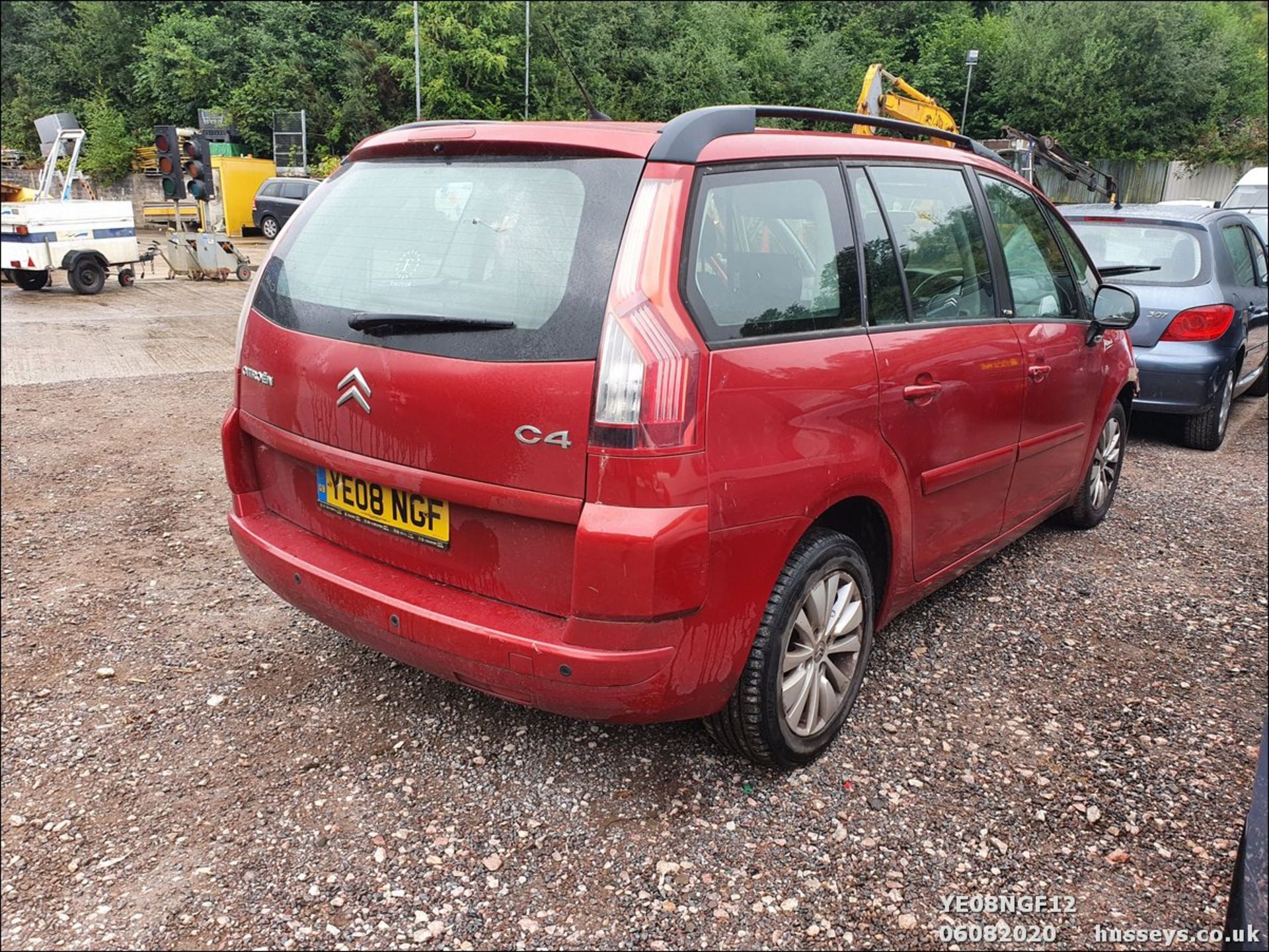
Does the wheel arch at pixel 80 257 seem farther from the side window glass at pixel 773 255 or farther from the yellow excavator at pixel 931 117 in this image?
the side window glass at pixel 773 255

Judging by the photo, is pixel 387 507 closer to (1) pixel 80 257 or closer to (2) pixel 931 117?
(2) pixel 931 117

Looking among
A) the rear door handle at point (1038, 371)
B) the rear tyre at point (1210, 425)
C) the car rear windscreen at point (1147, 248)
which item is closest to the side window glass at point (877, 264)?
the rear door handle at point (1038, 371)

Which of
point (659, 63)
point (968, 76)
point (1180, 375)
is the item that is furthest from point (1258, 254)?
point (968, 76)

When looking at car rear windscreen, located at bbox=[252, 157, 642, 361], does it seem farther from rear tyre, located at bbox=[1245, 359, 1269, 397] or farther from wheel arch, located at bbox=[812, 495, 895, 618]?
rear tyre, located at bbox=[1245, 359, 1269, 397]

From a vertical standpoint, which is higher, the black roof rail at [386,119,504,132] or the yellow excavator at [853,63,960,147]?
the yellow excavator at [853,63,960,147]

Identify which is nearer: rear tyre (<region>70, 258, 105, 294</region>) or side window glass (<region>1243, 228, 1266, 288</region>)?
side window glass (<region>1243, 228, 1266, 288</region>)

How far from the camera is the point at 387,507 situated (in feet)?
8.70

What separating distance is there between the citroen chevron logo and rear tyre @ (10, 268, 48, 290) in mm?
16180

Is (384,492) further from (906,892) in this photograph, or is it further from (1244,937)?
(1244,937)

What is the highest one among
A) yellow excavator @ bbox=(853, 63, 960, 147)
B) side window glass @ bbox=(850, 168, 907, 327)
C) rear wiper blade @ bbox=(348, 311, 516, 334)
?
yellow excavator @ bbox=(853, 63, 960, 147)

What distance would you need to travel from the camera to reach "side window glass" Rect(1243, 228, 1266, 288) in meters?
7.66

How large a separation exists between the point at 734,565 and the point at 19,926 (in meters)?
1.88

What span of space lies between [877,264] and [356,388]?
61.4 inches

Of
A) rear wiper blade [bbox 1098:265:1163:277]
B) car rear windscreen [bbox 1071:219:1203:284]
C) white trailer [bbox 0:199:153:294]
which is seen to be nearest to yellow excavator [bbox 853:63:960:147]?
car rear windscreen [bbox 1071:219:1203:284]
